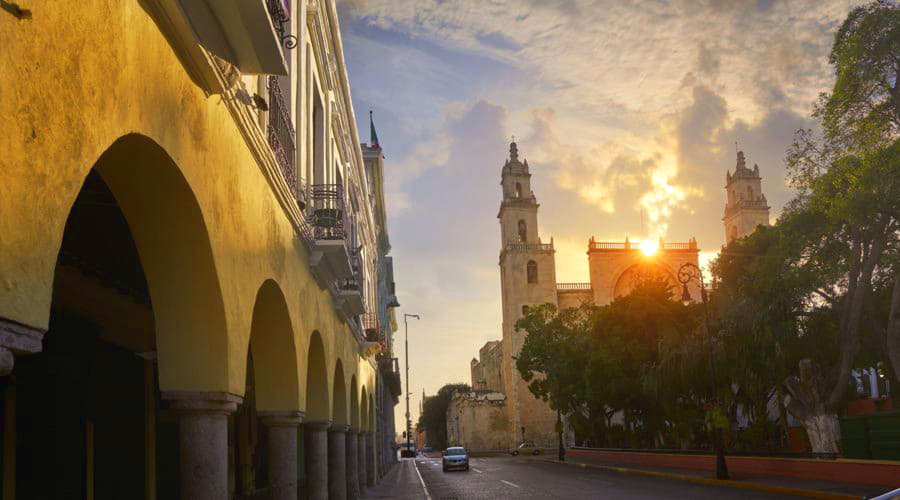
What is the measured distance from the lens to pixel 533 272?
77.8m

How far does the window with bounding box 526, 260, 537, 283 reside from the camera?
77.4 metres

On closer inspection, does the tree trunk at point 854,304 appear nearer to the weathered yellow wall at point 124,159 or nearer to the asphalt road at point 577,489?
the asphalt road at point 577,489

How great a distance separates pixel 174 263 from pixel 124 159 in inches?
49.8

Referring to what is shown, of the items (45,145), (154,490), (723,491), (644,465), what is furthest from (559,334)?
(45,145)

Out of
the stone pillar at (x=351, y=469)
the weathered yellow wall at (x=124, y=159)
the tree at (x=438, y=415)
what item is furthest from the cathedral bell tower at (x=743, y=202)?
the weathered yellow wall at (x=124, y=159)

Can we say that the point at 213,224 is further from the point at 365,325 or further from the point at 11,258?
the point at 365,325

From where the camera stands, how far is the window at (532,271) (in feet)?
254

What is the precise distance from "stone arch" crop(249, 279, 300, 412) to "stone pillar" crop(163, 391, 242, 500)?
120 inches

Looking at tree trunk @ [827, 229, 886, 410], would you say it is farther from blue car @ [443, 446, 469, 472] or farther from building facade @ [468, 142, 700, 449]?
building facade @ [468, 142, 700, 449]

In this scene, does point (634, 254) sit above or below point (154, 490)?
above

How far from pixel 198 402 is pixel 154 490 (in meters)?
5.74

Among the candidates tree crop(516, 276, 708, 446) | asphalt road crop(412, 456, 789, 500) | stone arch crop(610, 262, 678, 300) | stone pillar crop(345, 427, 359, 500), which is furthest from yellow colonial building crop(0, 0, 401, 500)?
stone arch crop(610, 262, 678, 300)

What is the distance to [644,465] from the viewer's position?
123 ft

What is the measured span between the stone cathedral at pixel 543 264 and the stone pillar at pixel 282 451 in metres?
63.7
